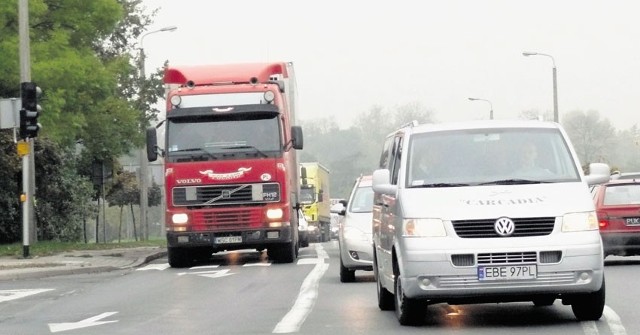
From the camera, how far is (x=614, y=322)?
12938mm

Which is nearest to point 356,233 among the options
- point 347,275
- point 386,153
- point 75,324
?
point 347,275

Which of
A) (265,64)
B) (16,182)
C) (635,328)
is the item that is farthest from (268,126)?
(16,182)

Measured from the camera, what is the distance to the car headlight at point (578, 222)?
41.5 ft

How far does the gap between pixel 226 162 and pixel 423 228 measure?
15.4 metres

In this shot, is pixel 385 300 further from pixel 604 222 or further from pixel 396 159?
pixel 604 222

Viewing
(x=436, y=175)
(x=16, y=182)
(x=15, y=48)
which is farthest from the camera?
(x=16, y=182)

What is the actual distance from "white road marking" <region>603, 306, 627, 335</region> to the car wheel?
5.42 feet

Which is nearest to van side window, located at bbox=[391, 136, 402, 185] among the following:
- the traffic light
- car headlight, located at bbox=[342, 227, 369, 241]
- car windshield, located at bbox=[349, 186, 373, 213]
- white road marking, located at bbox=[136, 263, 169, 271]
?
car headlight, located at bbox=[342, 227, 369, 241]

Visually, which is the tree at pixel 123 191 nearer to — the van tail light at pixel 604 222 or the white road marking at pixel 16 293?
the van tail light at pixel 604 222

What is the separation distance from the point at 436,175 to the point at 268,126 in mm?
14815

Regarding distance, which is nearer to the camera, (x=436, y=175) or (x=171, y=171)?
(x=436, y=175)

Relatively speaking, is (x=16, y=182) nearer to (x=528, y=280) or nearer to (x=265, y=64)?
(x=265, y=64)

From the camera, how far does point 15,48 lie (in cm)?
3706

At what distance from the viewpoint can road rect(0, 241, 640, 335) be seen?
13102 mm
